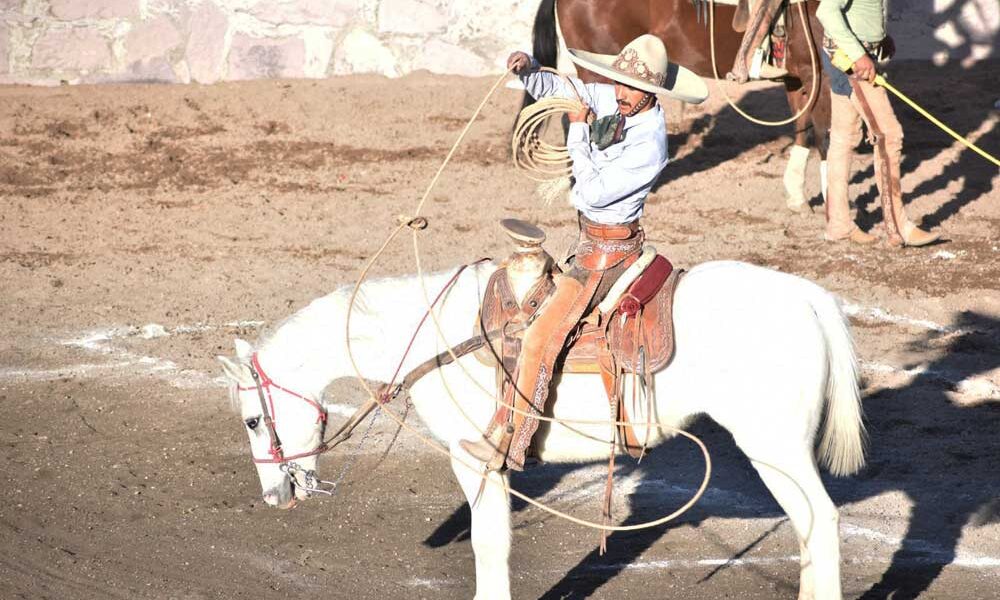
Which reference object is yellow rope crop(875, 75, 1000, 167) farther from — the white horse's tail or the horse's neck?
the horse's neck

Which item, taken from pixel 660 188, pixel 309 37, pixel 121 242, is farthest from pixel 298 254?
pixel 309 37

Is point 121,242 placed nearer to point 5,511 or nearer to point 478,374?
point 5,511

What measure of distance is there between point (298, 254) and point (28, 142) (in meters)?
3.92

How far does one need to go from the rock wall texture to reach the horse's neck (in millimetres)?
8728

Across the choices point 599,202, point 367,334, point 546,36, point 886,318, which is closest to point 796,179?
point 886,318

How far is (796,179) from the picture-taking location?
35.4ft

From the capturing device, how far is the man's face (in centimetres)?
505

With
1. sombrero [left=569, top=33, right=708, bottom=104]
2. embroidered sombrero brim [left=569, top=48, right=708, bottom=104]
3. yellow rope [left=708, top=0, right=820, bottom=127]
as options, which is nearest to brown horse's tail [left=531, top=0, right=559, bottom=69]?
yellow rope [left=708, top=0, right=820, bottom=127]

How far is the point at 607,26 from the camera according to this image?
11.5 metres

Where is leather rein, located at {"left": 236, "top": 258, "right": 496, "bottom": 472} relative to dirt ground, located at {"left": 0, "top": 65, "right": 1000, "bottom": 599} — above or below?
above

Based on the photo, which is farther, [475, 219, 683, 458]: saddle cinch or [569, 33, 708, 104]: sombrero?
[475, 219, 683, 458]: saddle cinch

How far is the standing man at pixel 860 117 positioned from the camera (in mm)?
9070

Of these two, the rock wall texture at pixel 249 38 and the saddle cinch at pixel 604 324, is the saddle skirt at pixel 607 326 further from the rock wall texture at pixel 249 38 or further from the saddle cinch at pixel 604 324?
the rock wall texture at pixel 249 38

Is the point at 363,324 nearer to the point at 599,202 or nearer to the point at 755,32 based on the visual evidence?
the point at 599,202
